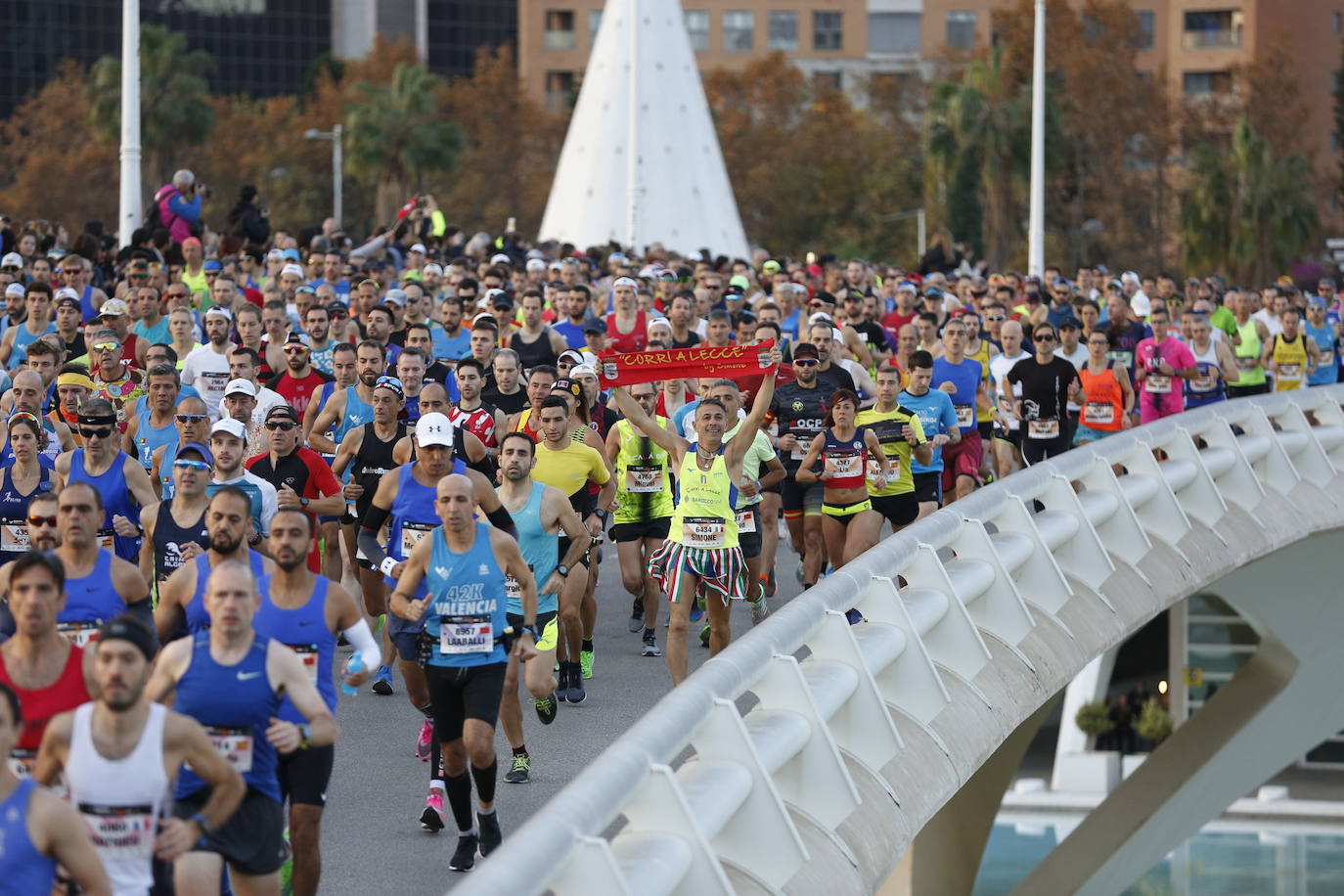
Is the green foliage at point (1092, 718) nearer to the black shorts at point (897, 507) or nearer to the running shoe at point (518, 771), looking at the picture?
the black shorts at point (897, 507)

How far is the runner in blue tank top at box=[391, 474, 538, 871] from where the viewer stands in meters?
8.86

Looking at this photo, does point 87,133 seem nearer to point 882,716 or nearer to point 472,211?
point 472,211

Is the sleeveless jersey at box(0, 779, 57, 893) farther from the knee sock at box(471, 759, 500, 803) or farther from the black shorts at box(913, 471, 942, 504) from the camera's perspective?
the black shorts at box(913, 471, 942, 504)

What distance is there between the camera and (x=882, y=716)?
8.17 meters

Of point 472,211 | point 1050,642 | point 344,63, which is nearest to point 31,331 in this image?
point 1050,642

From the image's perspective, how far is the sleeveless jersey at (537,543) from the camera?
34.9ft

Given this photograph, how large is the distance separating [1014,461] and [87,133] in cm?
5594

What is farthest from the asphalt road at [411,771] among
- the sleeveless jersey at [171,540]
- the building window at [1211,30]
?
the building window at [1211,30]

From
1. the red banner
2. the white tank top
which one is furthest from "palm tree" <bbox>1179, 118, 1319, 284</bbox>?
the white tank top

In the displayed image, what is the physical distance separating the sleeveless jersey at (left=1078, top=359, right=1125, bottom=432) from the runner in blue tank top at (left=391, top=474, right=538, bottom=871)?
8.96 metres

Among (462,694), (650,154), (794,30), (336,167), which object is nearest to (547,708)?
(462,694)

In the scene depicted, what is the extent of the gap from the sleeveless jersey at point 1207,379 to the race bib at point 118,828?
1362cm

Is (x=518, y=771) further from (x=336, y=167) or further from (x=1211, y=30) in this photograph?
(x=1211, y=30)

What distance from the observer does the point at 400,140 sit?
64.1 m
